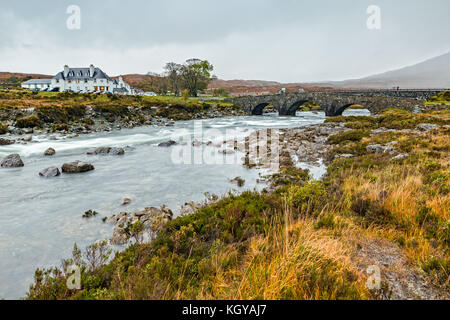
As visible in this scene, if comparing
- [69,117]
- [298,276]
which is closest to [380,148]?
[298,276]

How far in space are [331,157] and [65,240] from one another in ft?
49.8

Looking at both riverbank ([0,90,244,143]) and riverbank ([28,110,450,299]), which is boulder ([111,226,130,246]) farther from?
riverbank ([0,90,244,143])

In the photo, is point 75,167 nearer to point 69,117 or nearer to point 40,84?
point 69,117

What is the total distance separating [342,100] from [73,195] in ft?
176

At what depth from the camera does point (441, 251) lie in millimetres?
3645

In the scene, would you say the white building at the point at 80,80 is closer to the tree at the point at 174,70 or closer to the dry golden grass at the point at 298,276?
the tree at the point at 174,70

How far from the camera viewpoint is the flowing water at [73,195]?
6.00 m

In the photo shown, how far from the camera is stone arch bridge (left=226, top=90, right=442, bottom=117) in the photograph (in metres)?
42.0

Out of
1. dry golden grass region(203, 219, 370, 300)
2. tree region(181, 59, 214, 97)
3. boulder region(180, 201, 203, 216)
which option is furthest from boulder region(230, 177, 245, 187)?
tree region(181, 59, 214, 97)

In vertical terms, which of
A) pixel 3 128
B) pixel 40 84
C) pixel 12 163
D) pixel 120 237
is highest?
pixel 40 84

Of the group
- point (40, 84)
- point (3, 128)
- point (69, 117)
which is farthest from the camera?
point (40, 84)

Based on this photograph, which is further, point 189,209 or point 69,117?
point 69,117

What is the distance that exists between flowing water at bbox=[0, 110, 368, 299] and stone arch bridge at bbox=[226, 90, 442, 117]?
4372 cm

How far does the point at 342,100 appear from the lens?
49.1m
